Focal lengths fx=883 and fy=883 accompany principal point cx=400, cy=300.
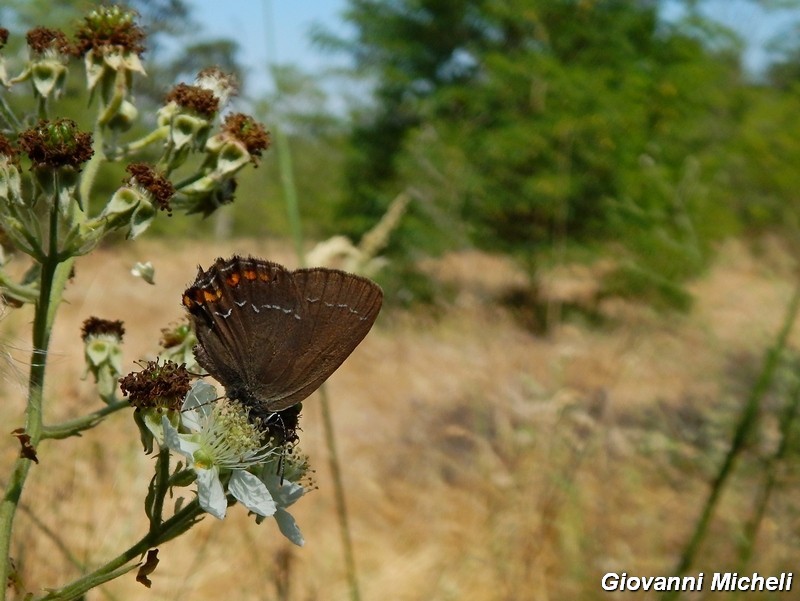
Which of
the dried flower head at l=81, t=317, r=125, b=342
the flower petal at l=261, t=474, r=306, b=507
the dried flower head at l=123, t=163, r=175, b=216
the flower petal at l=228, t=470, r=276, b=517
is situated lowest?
the flower petal at l=228, t=470, r=276, b=517

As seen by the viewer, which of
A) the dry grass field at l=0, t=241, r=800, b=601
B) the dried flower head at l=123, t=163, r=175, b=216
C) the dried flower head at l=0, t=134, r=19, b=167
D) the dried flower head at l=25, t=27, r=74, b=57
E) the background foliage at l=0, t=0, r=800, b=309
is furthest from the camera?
the background foliage at l=0, t=0, r=800, b=309

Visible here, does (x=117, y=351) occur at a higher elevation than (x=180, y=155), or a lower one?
lower

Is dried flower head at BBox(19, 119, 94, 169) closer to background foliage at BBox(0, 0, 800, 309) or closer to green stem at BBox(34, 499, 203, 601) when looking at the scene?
green stem at BBox(34, 499, 203, 601)

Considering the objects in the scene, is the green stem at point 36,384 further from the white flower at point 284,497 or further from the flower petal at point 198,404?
the white flower at point 284,497

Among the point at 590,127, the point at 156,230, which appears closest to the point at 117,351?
the point at 590,127

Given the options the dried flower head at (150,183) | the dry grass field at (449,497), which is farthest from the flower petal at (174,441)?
the dried flower head at (150,183)

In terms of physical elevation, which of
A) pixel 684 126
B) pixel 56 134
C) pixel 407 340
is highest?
pixel 684 126

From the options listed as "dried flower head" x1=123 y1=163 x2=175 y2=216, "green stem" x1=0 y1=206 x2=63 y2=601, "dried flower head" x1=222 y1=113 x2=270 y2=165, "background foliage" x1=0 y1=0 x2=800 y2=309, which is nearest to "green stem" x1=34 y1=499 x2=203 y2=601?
"green stem" x1=0 y1=206 x2=63 y2=601

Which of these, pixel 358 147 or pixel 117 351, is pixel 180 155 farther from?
pixel 358 147
